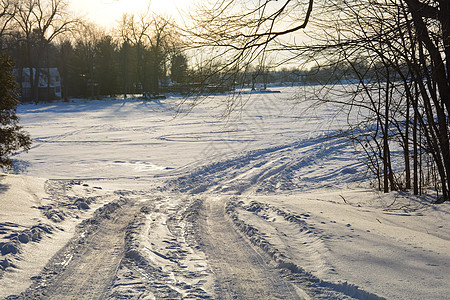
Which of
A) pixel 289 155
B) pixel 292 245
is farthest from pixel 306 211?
pixel 289 155

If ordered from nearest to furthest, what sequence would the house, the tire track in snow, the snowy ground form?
the tire track in snow
the snowy ground
the house

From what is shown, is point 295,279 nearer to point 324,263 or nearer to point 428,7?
point 324,263

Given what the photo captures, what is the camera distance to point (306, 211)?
7.20m

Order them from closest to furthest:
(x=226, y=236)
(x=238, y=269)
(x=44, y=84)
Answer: (x=238, y=269), (x=226, y=236), (x=44, y=84)

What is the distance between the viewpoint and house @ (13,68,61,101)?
57281 mm

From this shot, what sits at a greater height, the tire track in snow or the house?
the house

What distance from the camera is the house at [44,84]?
57281 millimetres

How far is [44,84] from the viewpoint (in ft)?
205

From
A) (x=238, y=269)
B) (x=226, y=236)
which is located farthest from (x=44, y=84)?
(x=238, y=269)

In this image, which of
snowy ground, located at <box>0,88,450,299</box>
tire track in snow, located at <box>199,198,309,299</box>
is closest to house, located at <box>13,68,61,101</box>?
snowy ground, located at <box>0,88,450,299</box>

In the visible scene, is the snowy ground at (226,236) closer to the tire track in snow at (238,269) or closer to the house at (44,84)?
the tire track in snow at (238,269)

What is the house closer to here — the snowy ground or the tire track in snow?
the snowy ground

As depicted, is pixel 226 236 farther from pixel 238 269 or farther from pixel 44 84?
pixel 44 84

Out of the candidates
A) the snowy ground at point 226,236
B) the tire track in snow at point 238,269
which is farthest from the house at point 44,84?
the tire track in snow at point 238,269
